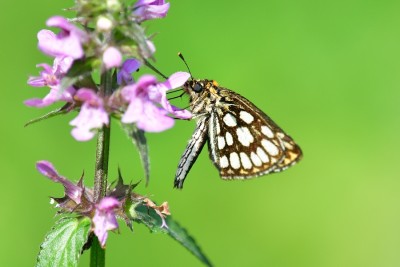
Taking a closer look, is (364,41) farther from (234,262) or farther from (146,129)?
(146,129)

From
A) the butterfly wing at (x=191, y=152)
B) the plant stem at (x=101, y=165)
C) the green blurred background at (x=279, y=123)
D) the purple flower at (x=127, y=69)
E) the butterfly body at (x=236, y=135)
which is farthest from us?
the green blurred background at (x=279, y=123)

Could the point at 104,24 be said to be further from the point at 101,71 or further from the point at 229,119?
the point at 229,119

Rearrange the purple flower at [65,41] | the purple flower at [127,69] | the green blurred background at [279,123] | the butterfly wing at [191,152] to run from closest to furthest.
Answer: the purple flower at [65,41] → the purple flower at [127,69] → the butterfly wing at [191,152] → the green blurred background at [279,123]

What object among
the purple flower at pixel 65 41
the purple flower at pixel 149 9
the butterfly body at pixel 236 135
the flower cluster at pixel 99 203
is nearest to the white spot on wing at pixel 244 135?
the butterfly body at pixel 236 135

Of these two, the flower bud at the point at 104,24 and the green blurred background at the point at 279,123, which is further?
the green blurred background at the point at 279,123

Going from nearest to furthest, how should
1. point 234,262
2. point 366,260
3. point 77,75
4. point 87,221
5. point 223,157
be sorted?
point 77,75, point 87,221, point 223,157, point 234,262, point 366,260

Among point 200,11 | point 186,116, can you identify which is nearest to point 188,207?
point 200,11

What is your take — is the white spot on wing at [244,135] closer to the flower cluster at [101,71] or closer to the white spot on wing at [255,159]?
the white spot on wing at [255,159]
